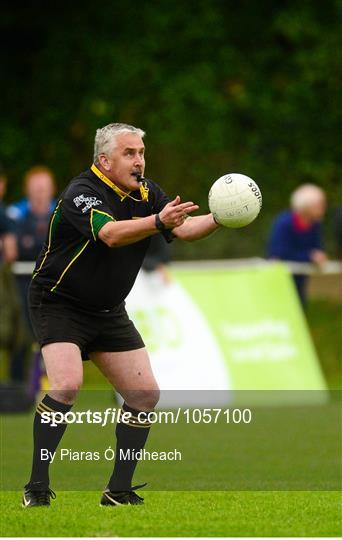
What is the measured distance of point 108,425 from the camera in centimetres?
968

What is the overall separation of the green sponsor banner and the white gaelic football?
6.15m

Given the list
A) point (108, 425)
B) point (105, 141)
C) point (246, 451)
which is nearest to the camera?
point (105, 141)

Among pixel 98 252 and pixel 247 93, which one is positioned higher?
pixel 98 252

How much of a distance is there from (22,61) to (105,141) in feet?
42.2

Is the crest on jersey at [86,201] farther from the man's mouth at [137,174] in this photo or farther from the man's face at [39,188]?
the man's face at [39,188]

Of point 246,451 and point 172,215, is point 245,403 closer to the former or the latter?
point 246,451

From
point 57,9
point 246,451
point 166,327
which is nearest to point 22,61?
point 57,9

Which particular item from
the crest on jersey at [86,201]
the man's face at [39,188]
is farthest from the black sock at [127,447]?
the man's face at [39,188]

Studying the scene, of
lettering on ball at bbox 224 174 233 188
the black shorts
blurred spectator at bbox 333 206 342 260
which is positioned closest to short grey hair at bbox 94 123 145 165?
lettering on ball at bbox 224 174 233 188

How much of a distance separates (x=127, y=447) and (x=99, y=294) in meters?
0.84

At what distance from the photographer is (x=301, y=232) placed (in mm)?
14984

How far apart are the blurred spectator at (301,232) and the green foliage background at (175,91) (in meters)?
4.94

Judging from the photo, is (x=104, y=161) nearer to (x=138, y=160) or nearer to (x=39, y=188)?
(x=138, y=160)

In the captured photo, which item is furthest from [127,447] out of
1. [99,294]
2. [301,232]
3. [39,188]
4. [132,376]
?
[301,232]
